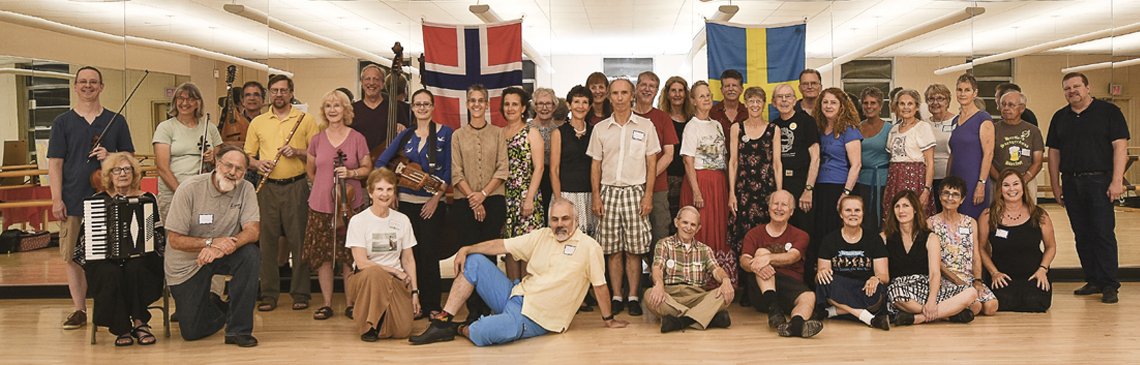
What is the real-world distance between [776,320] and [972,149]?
185cm

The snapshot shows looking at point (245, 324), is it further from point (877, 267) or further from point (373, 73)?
point (877, 267)

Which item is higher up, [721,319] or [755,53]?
[755,53]

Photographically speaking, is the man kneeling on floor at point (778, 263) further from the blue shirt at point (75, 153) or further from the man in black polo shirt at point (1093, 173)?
the blue shirt at point (75, 153)

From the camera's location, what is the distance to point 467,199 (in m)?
4.23

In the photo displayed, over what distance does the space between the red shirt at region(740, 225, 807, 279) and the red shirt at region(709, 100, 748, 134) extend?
76 cm

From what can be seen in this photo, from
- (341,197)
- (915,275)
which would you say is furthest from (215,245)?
(915,275)

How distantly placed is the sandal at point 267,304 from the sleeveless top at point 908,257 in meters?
3.82

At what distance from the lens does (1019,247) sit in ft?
14.3

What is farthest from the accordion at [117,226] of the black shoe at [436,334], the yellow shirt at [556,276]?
the yellow shirt at [556,276]

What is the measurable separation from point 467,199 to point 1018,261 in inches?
133

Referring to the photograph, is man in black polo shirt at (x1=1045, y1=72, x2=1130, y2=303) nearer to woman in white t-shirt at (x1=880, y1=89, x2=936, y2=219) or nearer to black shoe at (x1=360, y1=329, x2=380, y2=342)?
woman in white t-shirt at (x1=880, y1=89, x2=936, y2=219)

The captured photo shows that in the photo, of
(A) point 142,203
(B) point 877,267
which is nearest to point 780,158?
(B) point 877,267

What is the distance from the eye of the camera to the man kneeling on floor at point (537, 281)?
376cm

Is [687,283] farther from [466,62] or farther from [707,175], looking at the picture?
[466,62]
